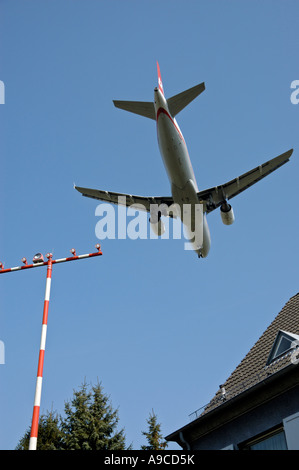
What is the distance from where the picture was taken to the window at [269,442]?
15.9 meters

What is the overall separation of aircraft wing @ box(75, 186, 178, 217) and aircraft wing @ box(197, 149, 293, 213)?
2.90m

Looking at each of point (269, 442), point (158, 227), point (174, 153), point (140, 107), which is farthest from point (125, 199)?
point (269, 442)

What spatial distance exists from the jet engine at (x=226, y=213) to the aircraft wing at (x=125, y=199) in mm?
4012

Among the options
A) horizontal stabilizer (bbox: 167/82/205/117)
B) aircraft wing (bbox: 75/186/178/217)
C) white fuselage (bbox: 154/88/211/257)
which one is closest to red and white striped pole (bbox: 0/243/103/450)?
white fuselage (bbox: 154/88/211/257)

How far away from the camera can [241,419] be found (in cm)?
1756

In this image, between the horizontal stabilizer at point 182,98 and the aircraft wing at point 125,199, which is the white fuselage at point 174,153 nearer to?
the horizontal stabilizer at point 182,98

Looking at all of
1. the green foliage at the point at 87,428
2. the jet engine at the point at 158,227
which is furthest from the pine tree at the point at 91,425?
the jet engine at the point at 158,227

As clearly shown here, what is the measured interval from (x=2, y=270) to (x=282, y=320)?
467 inches

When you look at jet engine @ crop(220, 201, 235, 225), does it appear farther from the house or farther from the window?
the window

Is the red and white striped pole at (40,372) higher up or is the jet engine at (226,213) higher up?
the jet engine at (226,213)

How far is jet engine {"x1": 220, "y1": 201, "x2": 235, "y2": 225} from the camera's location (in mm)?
39875
